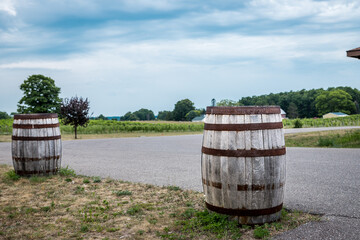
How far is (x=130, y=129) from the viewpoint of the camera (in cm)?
3762

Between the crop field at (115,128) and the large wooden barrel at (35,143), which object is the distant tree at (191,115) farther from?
the large wooden barrel at (35,143)

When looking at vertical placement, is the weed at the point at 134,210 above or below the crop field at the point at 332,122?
below

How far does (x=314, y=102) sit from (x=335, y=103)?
9.86m

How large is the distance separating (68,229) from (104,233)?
51 centimetres

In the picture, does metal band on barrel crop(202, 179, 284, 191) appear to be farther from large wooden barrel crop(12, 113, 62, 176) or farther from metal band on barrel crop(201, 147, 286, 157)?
large wooden barrel crop(12, 113, 62, 176)

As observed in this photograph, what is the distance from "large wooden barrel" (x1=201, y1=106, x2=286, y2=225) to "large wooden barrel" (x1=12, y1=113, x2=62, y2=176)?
4468mm

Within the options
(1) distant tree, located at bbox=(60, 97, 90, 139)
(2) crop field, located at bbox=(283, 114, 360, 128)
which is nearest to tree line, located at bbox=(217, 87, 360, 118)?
(2) crop field, located at bbox=(283, 114, 360, 128)

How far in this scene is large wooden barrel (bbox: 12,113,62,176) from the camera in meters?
7.25

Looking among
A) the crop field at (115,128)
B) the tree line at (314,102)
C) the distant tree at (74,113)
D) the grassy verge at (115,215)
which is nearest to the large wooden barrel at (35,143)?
the grassy verge at (115,215)

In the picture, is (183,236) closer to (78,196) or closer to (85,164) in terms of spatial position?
(78,196)

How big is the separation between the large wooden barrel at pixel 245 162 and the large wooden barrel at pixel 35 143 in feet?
14.7

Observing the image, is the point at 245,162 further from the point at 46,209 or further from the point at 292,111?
the point at 292,111

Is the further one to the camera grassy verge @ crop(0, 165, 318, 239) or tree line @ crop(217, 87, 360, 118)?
tree line @ crop(217, 87, 360, 118)

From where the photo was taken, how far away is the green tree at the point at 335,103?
321ft
